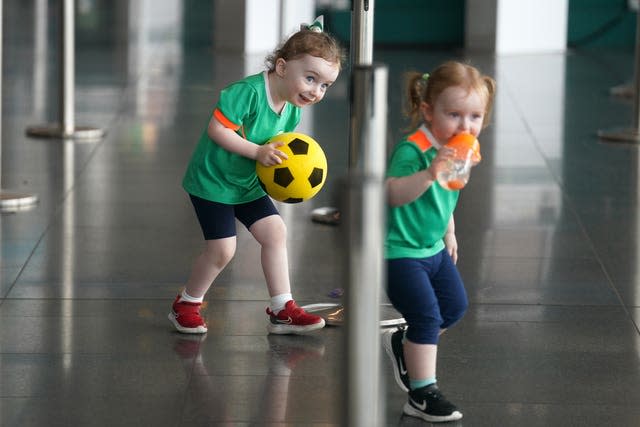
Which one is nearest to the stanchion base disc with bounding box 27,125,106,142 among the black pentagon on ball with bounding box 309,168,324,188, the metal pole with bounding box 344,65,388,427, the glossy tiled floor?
the glossy tiled floor

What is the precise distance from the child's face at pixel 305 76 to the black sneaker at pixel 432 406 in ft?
3.88

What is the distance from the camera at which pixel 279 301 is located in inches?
201

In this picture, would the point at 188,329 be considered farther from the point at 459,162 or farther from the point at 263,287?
the point at 459,162

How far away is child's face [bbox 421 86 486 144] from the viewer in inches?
160

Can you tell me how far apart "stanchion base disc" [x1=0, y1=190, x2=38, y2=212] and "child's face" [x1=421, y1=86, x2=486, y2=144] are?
12.3 ft

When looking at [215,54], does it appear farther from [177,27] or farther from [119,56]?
[177,27]

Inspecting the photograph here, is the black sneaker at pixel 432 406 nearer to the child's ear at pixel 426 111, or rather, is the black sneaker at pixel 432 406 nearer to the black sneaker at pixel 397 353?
the black sneaker at pixel 397 353

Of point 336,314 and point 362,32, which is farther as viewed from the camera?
Answer: point 362,32

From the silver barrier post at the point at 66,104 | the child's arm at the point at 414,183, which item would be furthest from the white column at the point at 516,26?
the child's arm at the point at 414,183

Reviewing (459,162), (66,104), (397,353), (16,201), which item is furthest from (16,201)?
(459,162)

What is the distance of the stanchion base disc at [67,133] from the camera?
A: 960cm

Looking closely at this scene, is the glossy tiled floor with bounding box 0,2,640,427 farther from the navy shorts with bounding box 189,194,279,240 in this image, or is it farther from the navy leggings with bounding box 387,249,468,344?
the navy shorts with bounding box 189,194,279,240

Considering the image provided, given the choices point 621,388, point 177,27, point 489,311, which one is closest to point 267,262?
point 489,311

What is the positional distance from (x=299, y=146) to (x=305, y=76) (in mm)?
268
